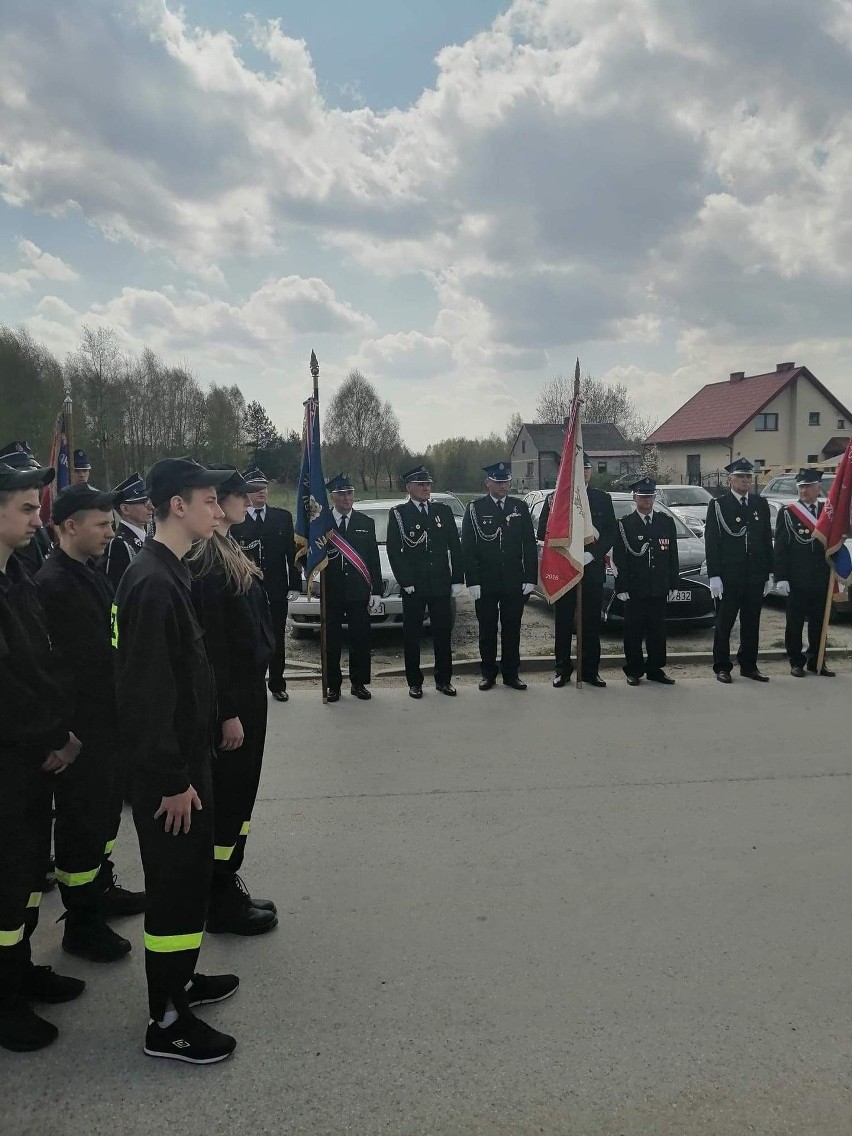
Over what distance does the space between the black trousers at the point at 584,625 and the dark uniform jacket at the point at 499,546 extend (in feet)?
1.33

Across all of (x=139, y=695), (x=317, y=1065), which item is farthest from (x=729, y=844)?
(x=139, y=695)

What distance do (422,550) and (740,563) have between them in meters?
3.25

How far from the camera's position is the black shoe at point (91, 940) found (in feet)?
10.8

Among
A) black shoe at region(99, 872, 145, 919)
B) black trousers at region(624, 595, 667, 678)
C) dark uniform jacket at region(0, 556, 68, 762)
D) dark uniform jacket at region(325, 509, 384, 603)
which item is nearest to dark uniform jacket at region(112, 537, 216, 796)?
dark uniform jacket at region(0, 556, 68, 762)

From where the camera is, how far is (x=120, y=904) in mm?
3684

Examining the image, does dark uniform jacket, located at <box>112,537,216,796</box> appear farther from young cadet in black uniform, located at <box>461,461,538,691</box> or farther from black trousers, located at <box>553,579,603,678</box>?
black trousers, located at <box>553,579,603,678</box>

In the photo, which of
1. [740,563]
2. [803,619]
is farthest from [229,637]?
[803,619]

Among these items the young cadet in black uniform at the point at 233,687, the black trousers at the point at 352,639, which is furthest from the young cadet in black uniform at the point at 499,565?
the young cadet in black uniform at the point at 233,687

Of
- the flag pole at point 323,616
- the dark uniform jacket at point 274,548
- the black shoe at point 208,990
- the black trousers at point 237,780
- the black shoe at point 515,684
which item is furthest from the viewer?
the black shoe at point 515,684

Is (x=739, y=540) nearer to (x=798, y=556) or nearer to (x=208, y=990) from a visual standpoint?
(x=798, y=556)

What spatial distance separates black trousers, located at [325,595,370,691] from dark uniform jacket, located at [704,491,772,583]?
11.9ft

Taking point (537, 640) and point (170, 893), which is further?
point (537, 640)

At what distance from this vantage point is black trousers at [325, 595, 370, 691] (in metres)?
7.57

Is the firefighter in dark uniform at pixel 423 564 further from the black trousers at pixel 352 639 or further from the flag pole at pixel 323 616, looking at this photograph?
the flag pole at pixel 323 616
